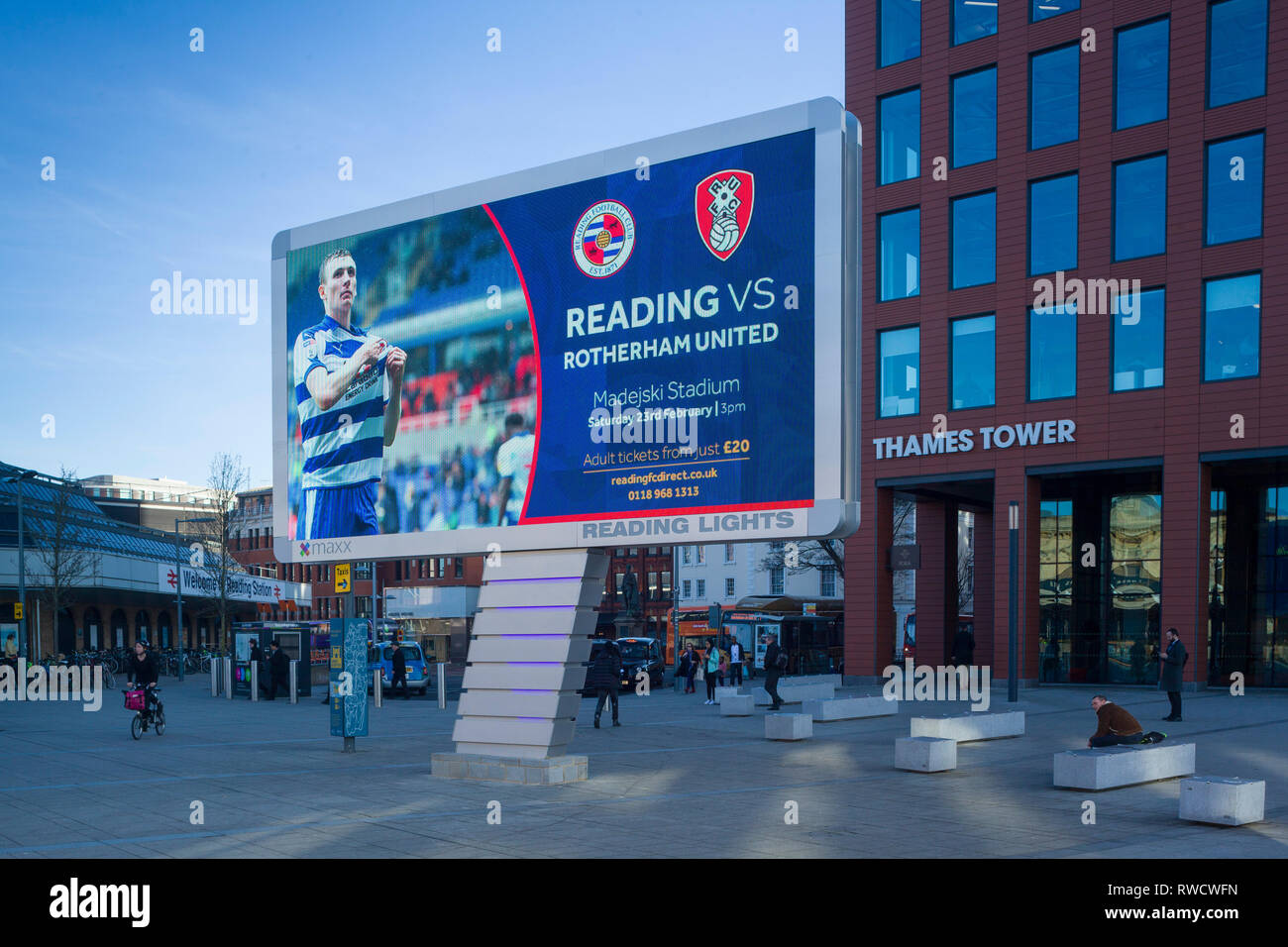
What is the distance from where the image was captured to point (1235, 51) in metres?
32.9

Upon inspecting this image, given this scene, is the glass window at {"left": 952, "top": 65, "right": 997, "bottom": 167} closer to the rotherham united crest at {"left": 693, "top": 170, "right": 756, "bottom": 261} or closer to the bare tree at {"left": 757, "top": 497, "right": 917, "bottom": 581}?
the rotherham united crest at {"left": 693, "top": 170, "right": 756, "bottom": 261}

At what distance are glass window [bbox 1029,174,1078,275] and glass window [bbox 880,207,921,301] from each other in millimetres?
3571

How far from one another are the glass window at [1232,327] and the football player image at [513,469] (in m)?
23.7

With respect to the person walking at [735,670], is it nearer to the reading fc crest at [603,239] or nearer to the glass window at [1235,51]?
the glass window at [1235,51]

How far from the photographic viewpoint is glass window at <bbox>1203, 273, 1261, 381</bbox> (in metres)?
32.1

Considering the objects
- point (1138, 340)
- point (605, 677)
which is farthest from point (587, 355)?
point (1138, 340)

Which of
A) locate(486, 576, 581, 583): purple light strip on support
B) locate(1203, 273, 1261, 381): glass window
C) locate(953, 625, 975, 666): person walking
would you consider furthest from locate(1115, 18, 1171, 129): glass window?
locate(486, 576, 581, 583): purple light strip on support

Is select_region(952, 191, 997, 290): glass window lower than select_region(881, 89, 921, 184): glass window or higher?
lower

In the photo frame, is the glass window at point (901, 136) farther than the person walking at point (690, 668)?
→ No

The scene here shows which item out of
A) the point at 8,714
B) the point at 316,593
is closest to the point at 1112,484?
Answer: the point at 8,714

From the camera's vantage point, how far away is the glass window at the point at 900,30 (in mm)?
38656

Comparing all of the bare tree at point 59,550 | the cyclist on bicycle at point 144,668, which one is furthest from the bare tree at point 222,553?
the cyclist on bicycle at point 144,668

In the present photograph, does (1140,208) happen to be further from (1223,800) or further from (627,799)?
(627,799)
